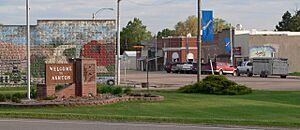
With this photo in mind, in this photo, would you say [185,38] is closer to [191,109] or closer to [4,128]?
[191,109]

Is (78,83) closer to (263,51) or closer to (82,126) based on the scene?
(82,126)

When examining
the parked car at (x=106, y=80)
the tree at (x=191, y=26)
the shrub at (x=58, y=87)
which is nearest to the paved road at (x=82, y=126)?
Answer: the shrub at (x=58, y=87)

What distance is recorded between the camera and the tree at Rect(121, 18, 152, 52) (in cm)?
17138

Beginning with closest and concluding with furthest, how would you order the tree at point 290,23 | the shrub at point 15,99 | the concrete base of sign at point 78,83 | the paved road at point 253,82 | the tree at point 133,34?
the shrub at point 15,99 → the concrete base of sign at point 78,83 → the paved road at point 253,82 → the tree at point 290,23 → the tree at point 133,34

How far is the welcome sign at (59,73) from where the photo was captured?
24.1 meters

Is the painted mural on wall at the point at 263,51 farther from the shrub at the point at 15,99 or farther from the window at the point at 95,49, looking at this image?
the shrub at the point at 15,99

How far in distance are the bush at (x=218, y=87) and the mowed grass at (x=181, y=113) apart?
6072 millimetres

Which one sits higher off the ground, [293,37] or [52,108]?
[293,37]

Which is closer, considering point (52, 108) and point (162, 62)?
point (52, 108)

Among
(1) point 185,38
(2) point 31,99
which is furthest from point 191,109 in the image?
(1) point 185,38

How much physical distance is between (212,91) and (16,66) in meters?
17.4

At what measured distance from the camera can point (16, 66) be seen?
42531 mm

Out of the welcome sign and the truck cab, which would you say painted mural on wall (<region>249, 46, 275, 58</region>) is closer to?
the truck cab

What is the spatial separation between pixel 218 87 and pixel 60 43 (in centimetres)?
1625
